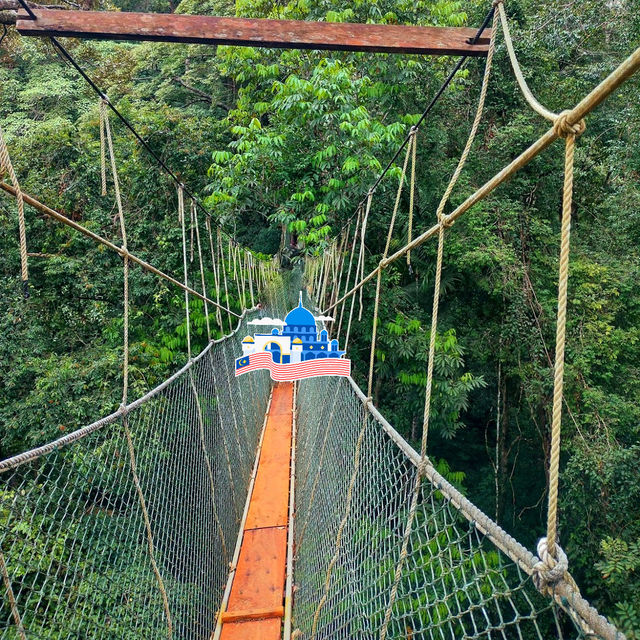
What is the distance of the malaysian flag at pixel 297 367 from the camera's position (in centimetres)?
195

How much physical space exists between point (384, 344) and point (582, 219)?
2.63 m

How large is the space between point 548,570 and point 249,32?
5.24ft

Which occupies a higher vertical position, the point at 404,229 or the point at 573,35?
the point at 573,35

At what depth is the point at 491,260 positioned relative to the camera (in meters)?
3.94

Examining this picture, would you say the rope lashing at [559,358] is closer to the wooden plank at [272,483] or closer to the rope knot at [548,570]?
the rope knot at [548,570]

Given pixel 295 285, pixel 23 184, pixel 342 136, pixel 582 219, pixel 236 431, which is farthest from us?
pixel 295 285

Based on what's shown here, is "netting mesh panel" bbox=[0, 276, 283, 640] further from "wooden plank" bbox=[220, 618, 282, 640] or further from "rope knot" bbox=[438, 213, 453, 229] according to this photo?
"rope knot" bbox=[438, 213, 453, 229]

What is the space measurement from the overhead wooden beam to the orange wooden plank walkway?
178cm

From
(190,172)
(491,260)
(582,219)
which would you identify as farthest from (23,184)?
(582,219)

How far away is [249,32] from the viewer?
4.96ft

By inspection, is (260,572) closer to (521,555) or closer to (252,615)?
(252,615)

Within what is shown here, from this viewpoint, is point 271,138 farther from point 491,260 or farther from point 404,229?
point 491,260

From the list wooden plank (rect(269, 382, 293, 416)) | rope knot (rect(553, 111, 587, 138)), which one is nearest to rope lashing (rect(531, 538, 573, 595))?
rope knot (rect(553, 111, 587, 138))

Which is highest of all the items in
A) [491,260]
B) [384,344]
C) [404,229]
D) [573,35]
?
[573,35]
